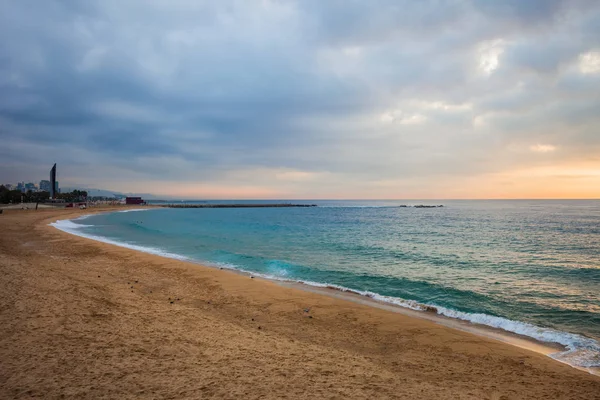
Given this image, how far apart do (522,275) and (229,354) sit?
59.5 feet

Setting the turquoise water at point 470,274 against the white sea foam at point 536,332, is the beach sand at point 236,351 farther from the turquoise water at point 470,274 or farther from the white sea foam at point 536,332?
the turquoise water at point 470,274

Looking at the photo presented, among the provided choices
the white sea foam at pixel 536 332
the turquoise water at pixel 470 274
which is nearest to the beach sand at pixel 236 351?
the white sea foam at pixel 536 332

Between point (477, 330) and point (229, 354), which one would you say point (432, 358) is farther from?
point (229, 354)

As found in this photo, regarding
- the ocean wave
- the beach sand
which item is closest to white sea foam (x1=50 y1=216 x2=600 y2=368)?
the ocean wave

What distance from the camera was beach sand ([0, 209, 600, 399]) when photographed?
5484 millimetres

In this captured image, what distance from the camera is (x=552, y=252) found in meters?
26.2

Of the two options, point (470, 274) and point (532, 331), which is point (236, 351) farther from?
point (470, 274)

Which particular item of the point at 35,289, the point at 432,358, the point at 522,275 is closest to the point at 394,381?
the point at 432,358

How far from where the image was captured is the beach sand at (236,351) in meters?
5.48

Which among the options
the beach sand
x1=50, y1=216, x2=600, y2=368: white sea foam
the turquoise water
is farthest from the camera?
the turquoise water

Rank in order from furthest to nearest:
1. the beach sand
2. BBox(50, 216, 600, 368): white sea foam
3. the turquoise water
Result: the turquoise water → BBox(50, 216, 600, 368): white sea foam → the beach sand

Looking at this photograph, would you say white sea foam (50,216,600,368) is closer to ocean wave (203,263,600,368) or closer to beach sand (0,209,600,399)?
ocean wave (203,263,600,368)

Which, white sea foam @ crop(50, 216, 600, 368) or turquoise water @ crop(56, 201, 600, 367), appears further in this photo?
turquoise water @ crop(56, 201, 600, 367)

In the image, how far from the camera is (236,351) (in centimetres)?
713
